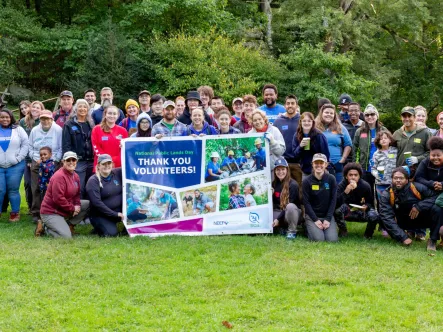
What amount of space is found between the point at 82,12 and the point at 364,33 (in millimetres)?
14667

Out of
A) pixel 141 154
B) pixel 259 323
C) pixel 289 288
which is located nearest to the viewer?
pixel 259 323

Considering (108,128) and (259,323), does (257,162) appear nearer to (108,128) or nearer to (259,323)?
(108,128)

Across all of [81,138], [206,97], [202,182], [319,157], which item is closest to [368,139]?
[319,157]

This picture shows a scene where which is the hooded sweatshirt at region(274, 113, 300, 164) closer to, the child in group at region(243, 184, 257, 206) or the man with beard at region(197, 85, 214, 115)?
the child in group at region(243, 184, 257, 206)

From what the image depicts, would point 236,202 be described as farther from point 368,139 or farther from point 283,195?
point 368,139

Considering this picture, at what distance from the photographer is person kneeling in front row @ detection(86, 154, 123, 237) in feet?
26.9

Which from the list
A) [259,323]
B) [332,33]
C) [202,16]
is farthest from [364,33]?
[259,323]

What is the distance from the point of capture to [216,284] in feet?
19.9

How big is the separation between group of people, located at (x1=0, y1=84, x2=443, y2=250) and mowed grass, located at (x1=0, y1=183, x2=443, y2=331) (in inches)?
16.6

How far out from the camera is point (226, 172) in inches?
334

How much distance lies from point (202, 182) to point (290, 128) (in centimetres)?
170

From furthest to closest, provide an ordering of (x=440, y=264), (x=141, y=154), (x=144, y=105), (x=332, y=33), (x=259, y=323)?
(x=332, y=33)
(x=144, y=105)
(x=141, y=154)
(x=440, y=264)
(x=259, y=323)

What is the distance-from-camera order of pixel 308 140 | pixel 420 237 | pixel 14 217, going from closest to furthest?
pixel 308 140
pixel 420 237
pixel 14 217

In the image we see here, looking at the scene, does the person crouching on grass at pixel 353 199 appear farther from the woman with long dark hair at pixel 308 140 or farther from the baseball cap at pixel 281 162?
the baseball cap at pixel 281 162
